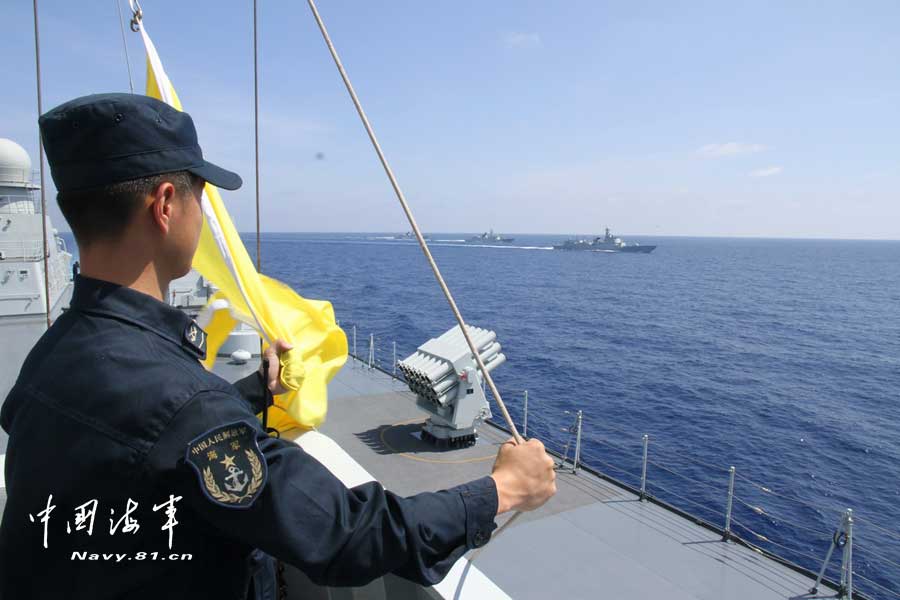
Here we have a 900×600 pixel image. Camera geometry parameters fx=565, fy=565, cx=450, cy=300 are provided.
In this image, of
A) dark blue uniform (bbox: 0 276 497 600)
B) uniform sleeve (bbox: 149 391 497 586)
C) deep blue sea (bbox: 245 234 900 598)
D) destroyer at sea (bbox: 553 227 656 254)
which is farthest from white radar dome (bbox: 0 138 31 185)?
destroyer at sea (bbox: 553 227 656 254)

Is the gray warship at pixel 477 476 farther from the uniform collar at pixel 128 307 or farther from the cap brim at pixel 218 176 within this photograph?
the cap brim at pixel 218 176

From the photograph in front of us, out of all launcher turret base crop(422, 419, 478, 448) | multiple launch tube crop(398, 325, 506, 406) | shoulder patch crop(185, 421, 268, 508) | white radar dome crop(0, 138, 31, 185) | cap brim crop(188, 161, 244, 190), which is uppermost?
white radar dome crop(0, 138, 31, 185)

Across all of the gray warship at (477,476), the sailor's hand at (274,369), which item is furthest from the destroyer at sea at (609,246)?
the sailor's hand at (274,369)

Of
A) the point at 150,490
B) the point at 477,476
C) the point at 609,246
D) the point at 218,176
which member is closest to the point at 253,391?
the point at 218,176

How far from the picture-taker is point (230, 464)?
1.10m

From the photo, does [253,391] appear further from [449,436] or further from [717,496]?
[717,496]

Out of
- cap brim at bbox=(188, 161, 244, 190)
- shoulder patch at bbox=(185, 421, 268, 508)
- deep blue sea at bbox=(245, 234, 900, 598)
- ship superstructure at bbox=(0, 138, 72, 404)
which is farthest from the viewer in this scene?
deep blue sea at bbox=(245, 234, 900, 598)

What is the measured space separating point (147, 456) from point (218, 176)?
743mm

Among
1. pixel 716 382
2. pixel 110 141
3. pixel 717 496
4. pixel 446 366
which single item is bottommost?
pixel 717 496

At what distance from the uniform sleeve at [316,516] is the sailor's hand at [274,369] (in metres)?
1.29

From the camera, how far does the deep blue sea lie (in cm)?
1836

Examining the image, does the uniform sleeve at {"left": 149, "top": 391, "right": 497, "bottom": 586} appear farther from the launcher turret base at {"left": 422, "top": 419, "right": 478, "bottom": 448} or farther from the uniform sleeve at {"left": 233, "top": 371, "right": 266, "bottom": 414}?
the launcher turret base at {"left": 422, "top": 419, "right": 478, "bottom": 448}

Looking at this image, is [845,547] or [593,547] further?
[593,547]

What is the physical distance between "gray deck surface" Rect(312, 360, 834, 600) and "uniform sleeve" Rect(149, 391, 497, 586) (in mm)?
6236
